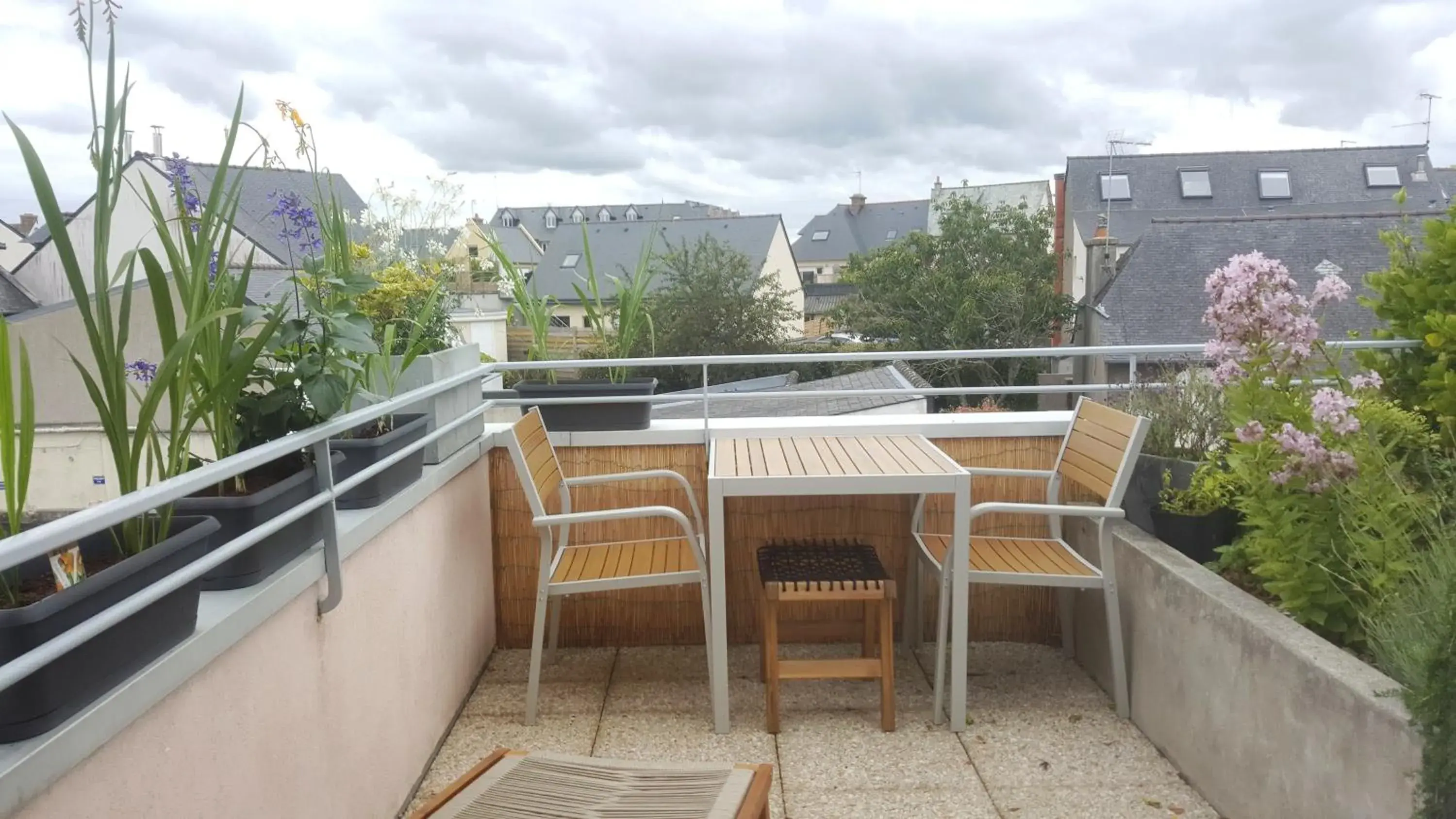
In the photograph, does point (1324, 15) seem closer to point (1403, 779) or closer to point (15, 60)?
point (1403, 779)

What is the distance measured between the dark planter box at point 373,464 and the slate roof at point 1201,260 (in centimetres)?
2150

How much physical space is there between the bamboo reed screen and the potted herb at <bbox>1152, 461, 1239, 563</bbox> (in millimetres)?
656

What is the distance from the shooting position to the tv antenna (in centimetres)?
1991

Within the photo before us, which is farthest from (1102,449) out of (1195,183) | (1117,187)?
(1195,183)

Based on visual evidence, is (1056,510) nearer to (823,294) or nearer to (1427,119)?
(1427,119)

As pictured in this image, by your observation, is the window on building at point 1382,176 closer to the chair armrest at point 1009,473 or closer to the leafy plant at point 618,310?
the chair armrest at point 1009,473

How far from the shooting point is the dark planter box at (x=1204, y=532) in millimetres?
2738

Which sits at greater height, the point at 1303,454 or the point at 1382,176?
the point at 1382,176

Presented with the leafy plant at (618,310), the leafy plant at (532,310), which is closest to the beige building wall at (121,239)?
the leafy plant at (532,310)

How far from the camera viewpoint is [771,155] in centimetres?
2050

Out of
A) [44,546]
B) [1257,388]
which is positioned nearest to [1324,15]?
[1257,388]

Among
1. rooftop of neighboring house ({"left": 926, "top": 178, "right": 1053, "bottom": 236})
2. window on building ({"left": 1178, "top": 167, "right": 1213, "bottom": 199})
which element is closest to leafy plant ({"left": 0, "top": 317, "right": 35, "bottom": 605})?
rooftop of neighboring house ({"left": 926, "top": 178, "right": 1053, "bottom": 236})

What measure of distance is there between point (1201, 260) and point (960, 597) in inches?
923

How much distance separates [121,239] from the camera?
4.92 ft
